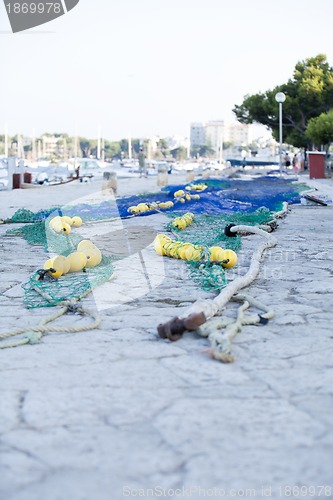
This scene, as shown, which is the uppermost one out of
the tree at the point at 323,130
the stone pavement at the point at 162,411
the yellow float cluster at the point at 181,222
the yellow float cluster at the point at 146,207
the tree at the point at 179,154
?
the tree at the point at 179,154

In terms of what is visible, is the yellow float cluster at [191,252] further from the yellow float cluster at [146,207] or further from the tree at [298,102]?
the tree at [298,102]

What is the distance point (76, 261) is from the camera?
16.7ft

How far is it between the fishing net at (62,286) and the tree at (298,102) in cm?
3033

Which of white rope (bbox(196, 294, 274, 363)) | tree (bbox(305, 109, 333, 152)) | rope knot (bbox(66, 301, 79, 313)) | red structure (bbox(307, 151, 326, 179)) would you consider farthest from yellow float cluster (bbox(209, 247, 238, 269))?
tree (bbox(305, 109, 333, 152))

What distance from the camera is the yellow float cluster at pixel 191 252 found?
16.8 ft

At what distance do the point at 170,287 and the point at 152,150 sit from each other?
157511 millimetres

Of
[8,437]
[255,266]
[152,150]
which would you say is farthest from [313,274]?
[152,150]

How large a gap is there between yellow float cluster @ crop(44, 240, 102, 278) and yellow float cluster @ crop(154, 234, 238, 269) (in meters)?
0.73

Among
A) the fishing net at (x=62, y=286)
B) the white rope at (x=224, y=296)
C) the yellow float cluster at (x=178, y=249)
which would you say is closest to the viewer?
the white rope at (x=224, y=296)

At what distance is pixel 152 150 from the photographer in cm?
15975

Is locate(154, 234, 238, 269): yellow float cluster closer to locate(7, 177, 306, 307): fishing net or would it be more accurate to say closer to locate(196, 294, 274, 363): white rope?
locate(7, 177, 306, 307): fishing net

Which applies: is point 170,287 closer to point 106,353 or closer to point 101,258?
point 101,258

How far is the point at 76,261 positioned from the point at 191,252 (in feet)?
3.57

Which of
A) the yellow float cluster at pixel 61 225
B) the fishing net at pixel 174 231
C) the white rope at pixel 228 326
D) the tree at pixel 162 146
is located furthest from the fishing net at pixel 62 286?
the tree at pixel 162 146
